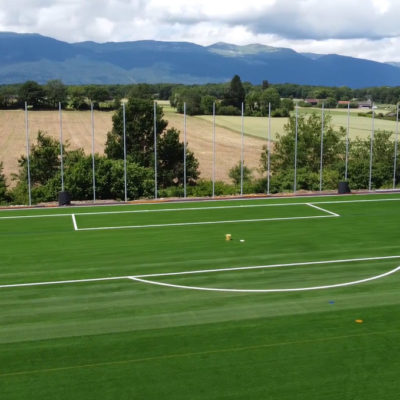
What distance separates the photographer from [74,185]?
92.3ft

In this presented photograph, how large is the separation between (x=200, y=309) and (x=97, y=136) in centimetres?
5224

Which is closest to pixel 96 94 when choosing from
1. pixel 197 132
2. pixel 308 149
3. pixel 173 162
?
pixel 197 132

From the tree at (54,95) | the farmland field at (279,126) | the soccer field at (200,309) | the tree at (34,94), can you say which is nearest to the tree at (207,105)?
the farmland field at (279,126)

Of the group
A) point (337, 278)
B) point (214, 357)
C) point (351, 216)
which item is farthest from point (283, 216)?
point (214, 357)

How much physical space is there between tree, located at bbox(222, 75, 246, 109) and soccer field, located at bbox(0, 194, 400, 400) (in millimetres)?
54894

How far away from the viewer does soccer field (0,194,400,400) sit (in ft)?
30.6

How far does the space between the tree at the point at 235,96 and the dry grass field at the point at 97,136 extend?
22.1 feet

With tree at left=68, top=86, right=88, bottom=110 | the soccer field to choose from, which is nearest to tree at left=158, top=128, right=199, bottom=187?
the soccer field

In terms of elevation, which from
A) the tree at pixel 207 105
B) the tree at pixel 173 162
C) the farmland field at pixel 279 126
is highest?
the tree at pixel 207 105

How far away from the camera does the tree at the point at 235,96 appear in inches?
2960

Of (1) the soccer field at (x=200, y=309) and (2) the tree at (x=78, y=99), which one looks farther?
(2) the tree at (x=78, y=99)

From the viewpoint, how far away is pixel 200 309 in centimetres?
1247

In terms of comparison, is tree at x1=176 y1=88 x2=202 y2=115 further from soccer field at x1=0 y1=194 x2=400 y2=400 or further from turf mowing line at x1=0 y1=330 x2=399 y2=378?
turf mowing line at x1=0 y1=330 x2=399 y2=378

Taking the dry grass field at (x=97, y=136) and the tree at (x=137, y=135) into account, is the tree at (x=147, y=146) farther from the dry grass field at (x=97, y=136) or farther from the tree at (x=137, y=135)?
the dry grass field at (x=97, y=136)
